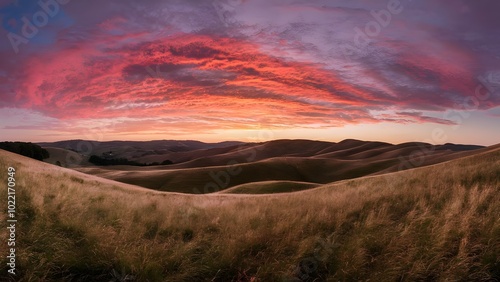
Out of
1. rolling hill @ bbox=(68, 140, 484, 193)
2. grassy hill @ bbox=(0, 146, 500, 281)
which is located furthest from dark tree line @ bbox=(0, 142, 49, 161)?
grassy hill @ bbox=(0, 146, 500, 281)

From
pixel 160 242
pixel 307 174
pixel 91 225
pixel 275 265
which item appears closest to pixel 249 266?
pixel 275 265

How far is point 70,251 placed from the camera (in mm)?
5203

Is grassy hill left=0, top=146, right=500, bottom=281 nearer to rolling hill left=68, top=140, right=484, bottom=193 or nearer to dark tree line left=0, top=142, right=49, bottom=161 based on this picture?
rolling hill left=68, top=140, right=484, bottom=193

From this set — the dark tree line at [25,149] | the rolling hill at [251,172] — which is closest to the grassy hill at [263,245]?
the rolling hill at [251,172]

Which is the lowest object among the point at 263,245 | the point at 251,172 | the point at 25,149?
the point at 251,172

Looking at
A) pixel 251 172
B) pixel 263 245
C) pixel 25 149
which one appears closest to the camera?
pixel 263 245

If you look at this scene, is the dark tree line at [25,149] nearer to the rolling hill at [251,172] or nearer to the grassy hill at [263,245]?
the rolling hill at [251,172]

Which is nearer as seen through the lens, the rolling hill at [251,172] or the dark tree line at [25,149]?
the rolling hill at [251,172]

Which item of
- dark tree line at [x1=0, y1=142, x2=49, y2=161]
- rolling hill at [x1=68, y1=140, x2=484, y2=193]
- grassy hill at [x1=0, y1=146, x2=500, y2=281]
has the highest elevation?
grassy hill at [x1=0, y1=146, x2=500, y2=281]

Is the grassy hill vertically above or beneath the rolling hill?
above

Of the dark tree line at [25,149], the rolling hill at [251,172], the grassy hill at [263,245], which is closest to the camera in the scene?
the grassy hill at [263,245]

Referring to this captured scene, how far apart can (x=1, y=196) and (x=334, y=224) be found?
827 centimetres

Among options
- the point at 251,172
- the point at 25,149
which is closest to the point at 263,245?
the point at 251,172

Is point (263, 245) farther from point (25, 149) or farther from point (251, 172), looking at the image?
point (25, 149)
